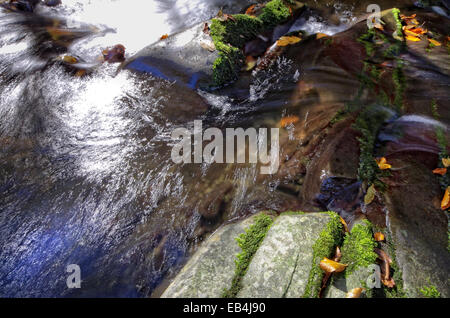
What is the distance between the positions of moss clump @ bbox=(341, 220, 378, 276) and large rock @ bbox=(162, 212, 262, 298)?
37.5 inches

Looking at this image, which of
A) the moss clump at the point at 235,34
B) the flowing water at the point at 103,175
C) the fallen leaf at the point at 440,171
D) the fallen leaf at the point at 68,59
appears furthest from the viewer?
the fallen leaf at the point at 68,59

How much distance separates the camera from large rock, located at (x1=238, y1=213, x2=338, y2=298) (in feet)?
7.45

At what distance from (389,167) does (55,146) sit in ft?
14.8

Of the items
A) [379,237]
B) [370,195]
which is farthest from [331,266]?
[370,195]

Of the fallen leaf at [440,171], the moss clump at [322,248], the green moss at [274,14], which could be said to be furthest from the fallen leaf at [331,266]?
the green moss at [274,14]

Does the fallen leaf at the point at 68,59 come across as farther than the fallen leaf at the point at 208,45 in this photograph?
Yes

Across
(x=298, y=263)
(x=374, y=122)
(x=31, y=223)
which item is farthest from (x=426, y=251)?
(x=31, y=223)

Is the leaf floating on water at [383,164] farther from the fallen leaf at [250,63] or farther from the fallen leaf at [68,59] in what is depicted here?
the fallen leaf at [68,59]

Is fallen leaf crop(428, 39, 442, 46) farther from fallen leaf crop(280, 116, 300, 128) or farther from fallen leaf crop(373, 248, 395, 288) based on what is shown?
fallen leaf crop(373, 248, 395, 288)

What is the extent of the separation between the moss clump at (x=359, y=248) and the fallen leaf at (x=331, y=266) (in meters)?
0.06

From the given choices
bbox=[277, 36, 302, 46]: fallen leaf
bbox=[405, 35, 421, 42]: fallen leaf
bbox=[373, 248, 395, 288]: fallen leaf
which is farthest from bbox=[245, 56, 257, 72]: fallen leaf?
bbox=[373, 248, 395, 288]: fallen leaf

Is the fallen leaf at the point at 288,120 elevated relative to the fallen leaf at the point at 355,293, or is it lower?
elevated

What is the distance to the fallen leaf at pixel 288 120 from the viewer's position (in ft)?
13.2

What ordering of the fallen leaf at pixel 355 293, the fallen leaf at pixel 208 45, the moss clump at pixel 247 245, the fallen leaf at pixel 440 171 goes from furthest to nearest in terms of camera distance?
1. the fallen leaf at pixel 208 45
2. the fallen leaf at pixel 440 171
3. the moss clump at pixel 247 245
4. the fallen leaf at pixel 355 293
